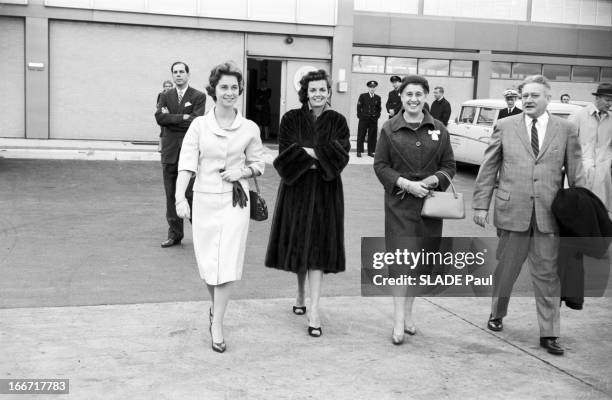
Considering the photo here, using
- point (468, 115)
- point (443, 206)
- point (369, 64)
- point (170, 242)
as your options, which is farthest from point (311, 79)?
point (369, 64)

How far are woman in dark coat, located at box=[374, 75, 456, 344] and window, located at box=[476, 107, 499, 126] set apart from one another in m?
11.0

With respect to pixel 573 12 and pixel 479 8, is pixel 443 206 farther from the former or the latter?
pixel 573 12

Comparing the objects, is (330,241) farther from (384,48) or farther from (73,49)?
(384,48)

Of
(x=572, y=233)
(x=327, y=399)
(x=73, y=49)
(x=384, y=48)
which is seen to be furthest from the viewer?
(x=384, y=48)

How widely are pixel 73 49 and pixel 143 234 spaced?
12.9 m

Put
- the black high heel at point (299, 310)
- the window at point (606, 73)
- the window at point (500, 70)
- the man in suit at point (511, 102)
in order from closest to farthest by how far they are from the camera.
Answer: the black high heel at point (299, 310) < the man in suit at point (511, 102) < the window at point (500, 70) < the window at point (606, 73)

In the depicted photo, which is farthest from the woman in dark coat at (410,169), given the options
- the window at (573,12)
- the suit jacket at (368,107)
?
the window at (573,12)

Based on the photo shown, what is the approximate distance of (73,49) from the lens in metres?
21.0

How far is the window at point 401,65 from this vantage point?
1011 inches

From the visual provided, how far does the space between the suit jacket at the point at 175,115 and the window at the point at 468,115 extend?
9.55 meters

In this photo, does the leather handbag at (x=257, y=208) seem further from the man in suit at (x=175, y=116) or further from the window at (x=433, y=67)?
the window at (x=433, y=67)

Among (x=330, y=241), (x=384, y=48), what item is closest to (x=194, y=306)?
(x=330, y=241)

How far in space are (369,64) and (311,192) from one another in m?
20.0

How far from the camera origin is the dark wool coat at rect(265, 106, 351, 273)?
19.6 feet
